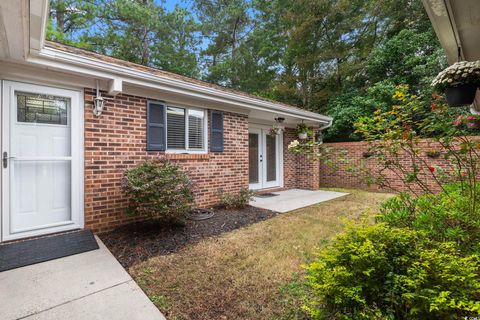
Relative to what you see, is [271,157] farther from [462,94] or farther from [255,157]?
[462,94]

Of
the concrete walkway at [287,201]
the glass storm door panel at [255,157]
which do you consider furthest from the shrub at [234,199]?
the glass storm door panel at [255,157]

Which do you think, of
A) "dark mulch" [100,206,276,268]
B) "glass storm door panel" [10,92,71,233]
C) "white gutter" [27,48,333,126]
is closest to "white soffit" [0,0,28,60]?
"white gutter" [27,48,333,126]

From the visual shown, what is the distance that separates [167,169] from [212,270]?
175 cm

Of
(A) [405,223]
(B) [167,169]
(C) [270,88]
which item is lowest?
(A) [405,223]

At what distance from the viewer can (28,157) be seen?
10.8 feet

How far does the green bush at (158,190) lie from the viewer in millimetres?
3447

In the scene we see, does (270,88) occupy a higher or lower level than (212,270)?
higher

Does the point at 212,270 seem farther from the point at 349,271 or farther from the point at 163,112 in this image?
the point at 163,112

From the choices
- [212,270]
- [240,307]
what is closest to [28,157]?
[212,270]

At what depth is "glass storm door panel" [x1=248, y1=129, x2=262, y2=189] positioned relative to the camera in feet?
24.5

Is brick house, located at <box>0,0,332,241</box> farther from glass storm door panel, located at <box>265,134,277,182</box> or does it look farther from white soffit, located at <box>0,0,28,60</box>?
glass storm door panel, located at <box>265,134,277,182</box>

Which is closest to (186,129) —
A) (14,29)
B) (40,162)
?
(40,162)

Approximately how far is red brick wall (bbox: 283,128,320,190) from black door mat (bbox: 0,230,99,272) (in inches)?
259

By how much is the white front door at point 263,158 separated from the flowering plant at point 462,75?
5407 mm
